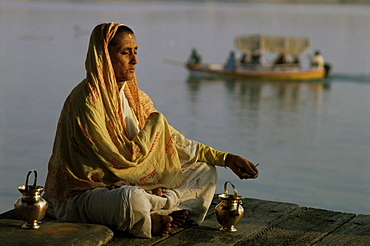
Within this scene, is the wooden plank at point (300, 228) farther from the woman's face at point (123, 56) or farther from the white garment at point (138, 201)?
the woman's face at point (123, 56)

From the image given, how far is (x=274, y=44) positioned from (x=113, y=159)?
1666 cm

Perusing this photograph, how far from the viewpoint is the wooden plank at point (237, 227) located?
3.61 meters

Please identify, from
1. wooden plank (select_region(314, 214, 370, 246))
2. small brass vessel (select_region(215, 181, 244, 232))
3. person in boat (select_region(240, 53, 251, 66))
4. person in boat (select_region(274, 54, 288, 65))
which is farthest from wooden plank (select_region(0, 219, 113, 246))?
person in boat (select_region(274, 54, 288, 65))

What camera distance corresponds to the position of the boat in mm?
18609

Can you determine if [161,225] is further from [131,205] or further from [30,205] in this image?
[30,205]

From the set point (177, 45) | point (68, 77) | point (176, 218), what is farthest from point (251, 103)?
point (177, 45)

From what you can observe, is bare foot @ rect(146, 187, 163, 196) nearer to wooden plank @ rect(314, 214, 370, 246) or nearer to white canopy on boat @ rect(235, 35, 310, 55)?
wooden plank @ rect(314, 214, 370, 246)

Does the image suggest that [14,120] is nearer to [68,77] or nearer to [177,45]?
[68,77]

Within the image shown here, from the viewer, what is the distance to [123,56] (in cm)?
371

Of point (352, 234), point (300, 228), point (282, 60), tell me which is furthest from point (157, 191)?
point (282, 60)

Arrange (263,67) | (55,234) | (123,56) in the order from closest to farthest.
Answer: (55,234)
(123,56)
(263,67)

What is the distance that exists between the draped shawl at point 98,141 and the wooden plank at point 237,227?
1.06ft

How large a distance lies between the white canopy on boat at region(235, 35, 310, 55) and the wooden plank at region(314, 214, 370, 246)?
15.8 m

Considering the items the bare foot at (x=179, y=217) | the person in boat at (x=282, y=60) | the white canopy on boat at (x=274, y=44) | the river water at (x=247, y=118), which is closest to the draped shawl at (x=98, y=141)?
the bare foot at (x=179, y=217)
